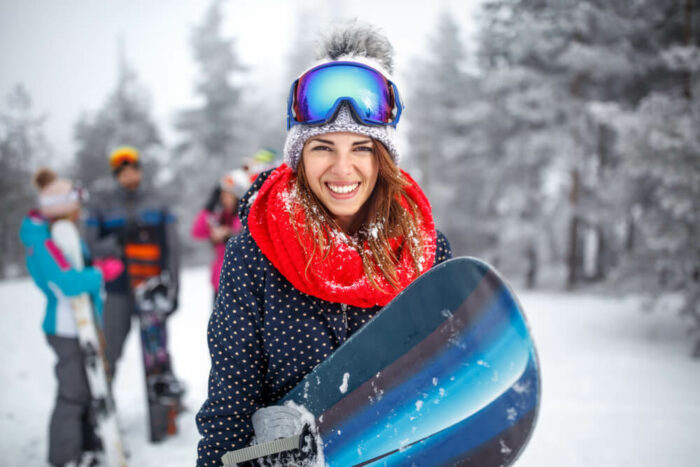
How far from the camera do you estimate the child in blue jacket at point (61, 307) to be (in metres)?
3.12

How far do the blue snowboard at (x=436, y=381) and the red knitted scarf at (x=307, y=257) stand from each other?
0.12 meters

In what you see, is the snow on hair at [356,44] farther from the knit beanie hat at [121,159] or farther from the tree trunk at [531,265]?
the tree trunk at [531,265]

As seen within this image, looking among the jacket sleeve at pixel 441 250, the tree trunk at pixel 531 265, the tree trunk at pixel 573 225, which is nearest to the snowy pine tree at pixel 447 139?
the tree trunk at pixel 531 265

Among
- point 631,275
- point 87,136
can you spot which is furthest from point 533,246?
point 87,136

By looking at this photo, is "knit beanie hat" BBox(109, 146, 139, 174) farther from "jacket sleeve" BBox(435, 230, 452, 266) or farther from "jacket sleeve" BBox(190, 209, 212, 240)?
"jacket sleeve" BBox(435, 230, 452, 266)

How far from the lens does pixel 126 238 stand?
386 cm

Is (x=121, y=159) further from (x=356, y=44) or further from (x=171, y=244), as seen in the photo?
(x=356, y=44)

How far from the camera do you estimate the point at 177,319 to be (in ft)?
25.8

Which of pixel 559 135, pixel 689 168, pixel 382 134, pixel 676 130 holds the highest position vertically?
pixel 559 135

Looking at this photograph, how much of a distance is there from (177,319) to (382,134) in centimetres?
772

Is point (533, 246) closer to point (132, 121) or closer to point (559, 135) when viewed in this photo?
point (559, 135)

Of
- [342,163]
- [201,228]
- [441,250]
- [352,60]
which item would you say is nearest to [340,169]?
[342,163]

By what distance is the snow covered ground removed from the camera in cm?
325

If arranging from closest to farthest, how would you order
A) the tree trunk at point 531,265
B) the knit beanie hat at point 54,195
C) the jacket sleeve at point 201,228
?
the knit beanie hat at point 54,195
the jacket sleeve at point 201,228
the tree trunk at point 531,265
